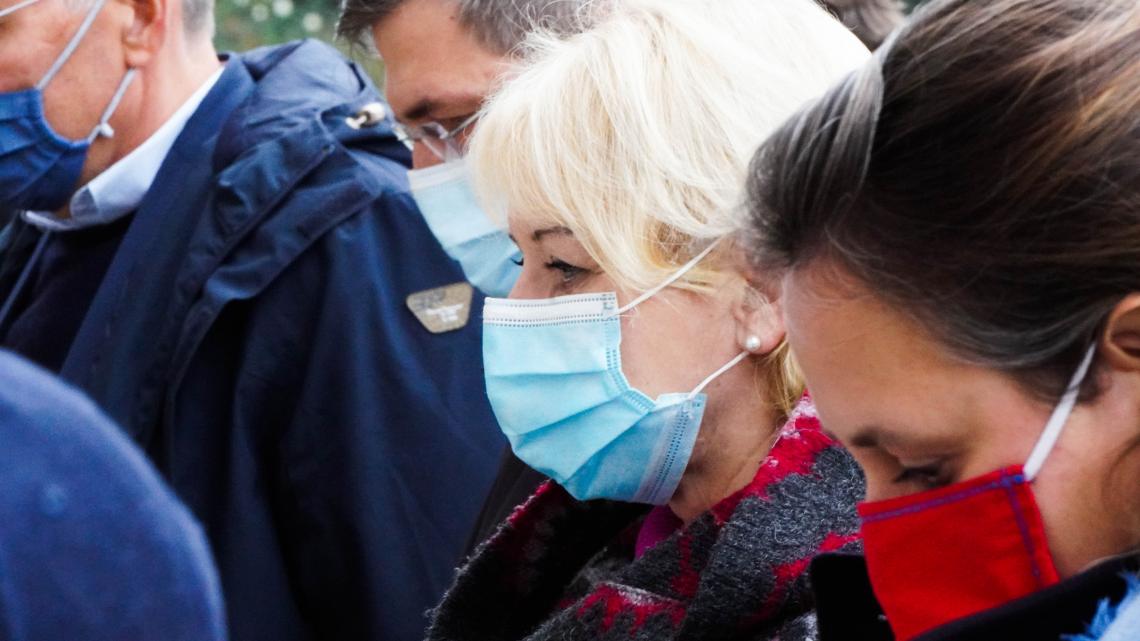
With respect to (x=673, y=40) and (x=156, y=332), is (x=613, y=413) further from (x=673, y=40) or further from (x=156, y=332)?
(x=156, y=332)

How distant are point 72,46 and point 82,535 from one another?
288 cm

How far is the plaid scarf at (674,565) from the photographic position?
2062 mm

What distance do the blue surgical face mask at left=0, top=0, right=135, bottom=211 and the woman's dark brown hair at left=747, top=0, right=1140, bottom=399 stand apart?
2.53 meters

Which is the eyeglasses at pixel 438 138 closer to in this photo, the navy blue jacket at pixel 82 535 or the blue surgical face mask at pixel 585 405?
the blue surgical face mask at pixel 585 405

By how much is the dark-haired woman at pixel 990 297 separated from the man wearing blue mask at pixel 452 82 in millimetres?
1584

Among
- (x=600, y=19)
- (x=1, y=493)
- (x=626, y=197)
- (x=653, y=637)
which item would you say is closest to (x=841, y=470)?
(x=653, y=637)

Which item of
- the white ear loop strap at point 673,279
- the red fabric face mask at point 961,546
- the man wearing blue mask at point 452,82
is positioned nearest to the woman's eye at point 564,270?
the white ear loop strap at point 673,279

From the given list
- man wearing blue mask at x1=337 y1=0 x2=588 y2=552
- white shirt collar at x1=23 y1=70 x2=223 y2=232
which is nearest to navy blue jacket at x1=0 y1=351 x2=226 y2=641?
man wearing blue mask at x1=337 y1=0 x2=588 y2=552

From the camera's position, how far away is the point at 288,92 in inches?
145

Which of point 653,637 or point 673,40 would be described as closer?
point 653,637

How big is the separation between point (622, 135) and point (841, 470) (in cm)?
59

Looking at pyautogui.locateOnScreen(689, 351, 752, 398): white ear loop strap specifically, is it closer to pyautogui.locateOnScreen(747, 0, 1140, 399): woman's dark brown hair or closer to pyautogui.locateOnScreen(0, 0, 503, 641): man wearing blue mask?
pyautogui.locateOnScreen(747, 0, 1140, 399): woman's dark brown hair

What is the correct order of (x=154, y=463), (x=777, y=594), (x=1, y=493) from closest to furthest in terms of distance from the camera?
(x=1, y=493)
(x=777, y=594)
(x=154, y=463)

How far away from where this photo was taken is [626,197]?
7.59ft
